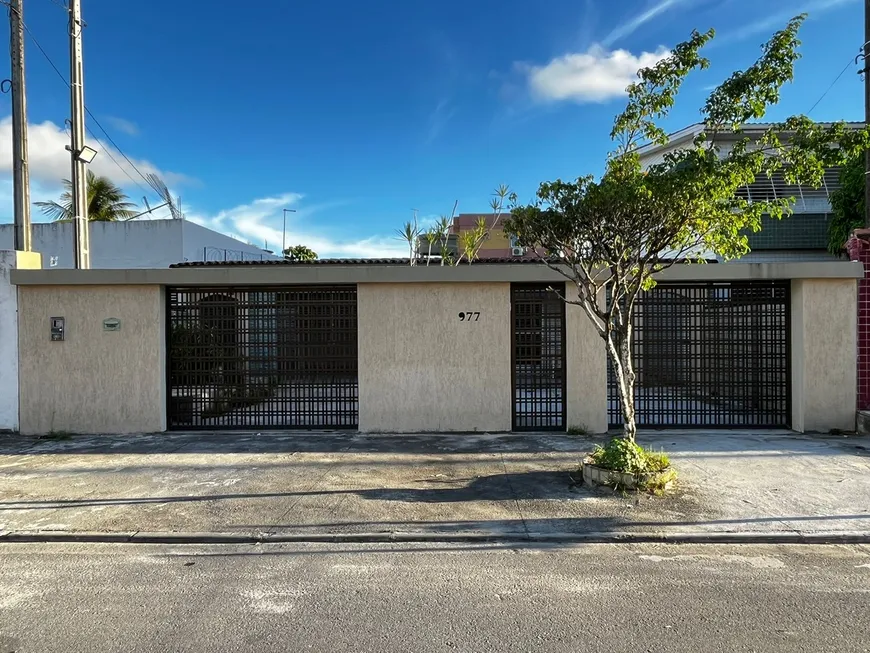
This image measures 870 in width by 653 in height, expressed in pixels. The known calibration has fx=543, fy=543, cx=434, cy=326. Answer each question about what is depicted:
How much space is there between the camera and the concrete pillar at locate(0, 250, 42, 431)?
8.83 metres

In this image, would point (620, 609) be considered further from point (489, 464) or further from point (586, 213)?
point (586, 213)

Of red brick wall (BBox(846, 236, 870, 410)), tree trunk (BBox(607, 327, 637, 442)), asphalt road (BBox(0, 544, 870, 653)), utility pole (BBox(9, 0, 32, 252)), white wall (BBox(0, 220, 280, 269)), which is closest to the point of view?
asphalt road (BBox(0, 544, 870, 653))

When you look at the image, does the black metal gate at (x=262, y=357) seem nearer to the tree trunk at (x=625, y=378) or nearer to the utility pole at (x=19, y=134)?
the utility pole at (x=19, y=134)

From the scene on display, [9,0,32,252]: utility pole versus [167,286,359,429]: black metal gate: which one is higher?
[9,0,32,252]: utility pole

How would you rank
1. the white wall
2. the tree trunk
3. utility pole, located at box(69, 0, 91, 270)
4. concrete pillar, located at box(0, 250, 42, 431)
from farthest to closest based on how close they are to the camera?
the white wall < utility pole, located at box(69, 0, 91, 270) < concrete pillar, located at box(0, 250, 42, 431) < the tree trunk

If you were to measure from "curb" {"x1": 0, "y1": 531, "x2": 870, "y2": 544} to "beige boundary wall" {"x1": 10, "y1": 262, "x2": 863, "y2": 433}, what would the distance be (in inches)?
153

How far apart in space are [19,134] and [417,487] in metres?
9.91

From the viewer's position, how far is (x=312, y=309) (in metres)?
9.12

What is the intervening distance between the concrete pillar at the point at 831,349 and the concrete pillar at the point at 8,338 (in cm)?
1259

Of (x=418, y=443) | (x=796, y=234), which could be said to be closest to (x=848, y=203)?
(x=796, y=234)

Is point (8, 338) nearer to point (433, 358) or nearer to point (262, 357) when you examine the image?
point (262, 357)

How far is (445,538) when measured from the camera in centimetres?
477

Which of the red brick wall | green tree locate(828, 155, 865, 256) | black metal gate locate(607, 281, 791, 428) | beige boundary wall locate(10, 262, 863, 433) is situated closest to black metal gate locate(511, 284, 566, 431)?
beige boundary wall locate(10, 262, 863, 433)

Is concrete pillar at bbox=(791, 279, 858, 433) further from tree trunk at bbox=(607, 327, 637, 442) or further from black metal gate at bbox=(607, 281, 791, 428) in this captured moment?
tree trunk at bbox=(607, 327, 637, 442)
